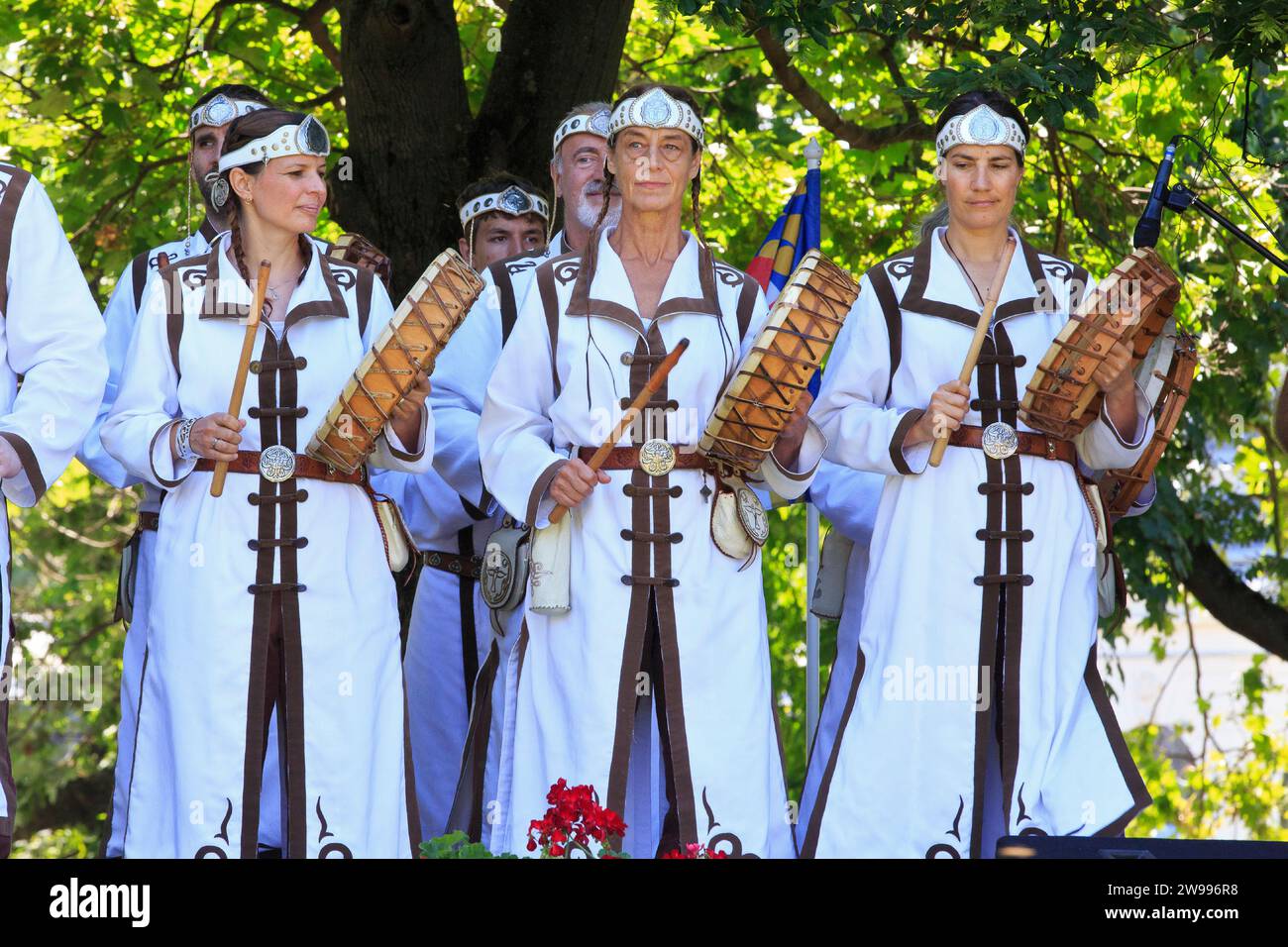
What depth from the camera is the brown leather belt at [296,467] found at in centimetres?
568

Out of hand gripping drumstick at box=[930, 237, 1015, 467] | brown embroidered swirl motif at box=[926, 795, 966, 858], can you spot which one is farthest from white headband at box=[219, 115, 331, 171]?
brown embroidered swirl motif at box=[926, 795, 966, 858]

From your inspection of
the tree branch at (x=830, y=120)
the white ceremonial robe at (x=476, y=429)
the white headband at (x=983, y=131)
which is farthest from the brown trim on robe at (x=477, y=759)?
the tree branch at (x=830, y=120)

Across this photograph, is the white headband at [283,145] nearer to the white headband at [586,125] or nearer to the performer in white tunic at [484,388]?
the performer in white tunic at [484,388]

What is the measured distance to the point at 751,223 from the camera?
11.2 m

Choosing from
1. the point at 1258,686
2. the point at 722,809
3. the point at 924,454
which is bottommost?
the point at 722,809

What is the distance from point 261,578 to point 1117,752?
248cm

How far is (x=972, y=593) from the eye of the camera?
587 centimetres

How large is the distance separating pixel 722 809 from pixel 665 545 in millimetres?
748

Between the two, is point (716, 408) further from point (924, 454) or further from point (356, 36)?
point (356, 36)

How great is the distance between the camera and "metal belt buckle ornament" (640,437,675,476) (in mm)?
5719

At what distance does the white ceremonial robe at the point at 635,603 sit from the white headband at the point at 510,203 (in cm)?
174

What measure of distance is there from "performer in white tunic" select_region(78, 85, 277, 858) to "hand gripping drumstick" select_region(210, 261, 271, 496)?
459mm

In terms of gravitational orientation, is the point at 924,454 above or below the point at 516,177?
below
